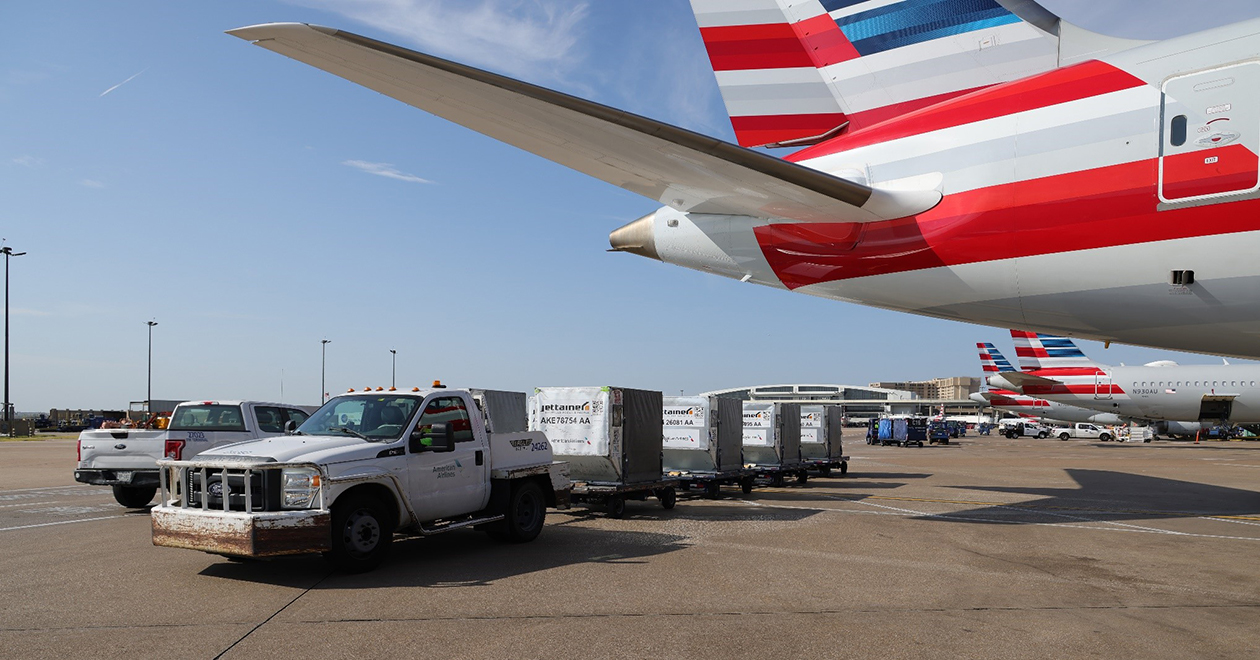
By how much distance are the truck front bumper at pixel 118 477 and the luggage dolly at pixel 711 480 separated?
30.5ft

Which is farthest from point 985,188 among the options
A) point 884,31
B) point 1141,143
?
point 884,31

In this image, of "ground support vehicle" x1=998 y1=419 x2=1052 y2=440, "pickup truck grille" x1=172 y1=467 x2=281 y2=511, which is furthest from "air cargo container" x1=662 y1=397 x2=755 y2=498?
"ground support vehicle" x1=998 y1=419 x2=1052 y2=440

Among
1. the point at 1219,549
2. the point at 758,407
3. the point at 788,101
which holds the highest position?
the point at 788,101

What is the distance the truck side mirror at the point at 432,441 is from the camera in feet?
29.5

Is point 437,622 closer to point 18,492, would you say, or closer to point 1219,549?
point 1219,549

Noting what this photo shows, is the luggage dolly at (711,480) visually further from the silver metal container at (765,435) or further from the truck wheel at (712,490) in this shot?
the silver metal container at (765,435)

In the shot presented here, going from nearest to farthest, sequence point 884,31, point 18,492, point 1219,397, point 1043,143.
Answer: point 1043,143
point 884,31
point 18,492
point 1219,397

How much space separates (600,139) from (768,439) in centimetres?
1394

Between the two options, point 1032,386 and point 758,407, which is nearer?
point 758,407

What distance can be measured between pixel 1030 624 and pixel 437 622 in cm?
484

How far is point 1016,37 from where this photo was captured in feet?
32.2

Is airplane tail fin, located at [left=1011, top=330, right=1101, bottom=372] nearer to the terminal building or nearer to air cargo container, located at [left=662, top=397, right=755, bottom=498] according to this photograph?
air cargo container, located at [left=662, top=397, right=755, bottom=498]

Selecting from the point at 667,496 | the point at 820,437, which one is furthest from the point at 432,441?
the point at 820,437

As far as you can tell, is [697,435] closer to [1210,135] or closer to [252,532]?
[252,532]
